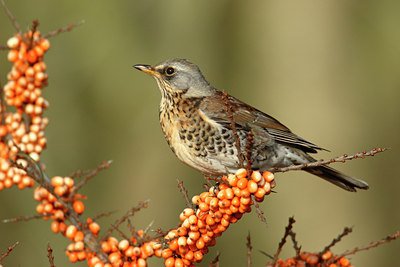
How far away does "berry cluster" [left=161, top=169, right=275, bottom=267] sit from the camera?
1.89m

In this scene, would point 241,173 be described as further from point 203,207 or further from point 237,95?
point 237,95

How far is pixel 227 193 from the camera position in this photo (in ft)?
6.26

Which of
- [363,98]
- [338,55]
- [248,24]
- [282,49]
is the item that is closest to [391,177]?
[363,98]

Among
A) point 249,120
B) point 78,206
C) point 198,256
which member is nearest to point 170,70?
point 249,120

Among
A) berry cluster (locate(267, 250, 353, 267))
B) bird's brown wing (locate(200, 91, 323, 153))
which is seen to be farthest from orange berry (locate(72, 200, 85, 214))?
bird's brown wing (locate(200, 91, 323, 153))

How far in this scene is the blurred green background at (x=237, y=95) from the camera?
19.6 ft

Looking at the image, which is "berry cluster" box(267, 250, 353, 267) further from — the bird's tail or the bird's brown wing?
the bird's tail

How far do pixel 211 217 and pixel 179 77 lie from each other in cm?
164

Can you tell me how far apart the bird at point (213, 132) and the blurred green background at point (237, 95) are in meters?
2.45

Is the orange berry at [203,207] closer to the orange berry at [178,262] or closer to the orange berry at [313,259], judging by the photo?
the orange berry at [178,262]

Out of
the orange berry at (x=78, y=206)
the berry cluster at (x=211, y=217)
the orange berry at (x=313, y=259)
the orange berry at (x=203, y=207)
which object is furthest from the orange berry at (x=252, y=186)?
the orange berry at (x=78, y=206)

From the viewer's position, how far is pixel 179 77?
343 cm

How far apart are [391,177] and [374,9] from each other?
6.64 feet

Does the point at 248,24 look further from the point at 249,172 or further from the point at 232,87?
the point at 249,172
